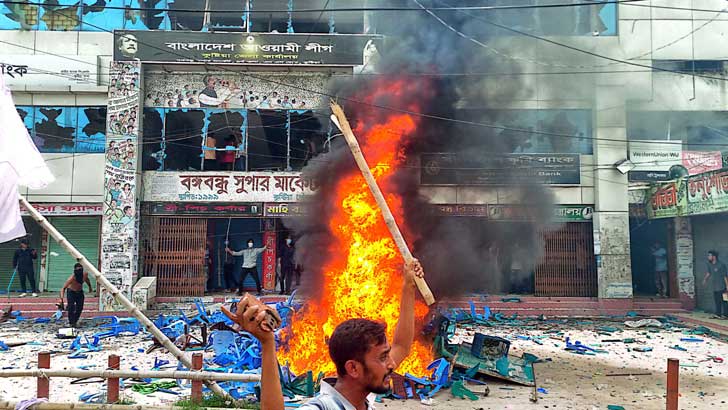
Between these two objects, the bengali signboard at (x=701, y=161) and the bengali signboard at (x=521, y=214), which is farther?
the bengali signboard at (x=701, y=161)

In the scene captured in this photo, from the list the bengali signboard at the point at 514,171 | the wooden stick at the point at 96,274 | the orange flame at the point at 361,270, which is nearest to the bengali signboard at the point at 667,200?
the bengali signboard at the point at 514,171

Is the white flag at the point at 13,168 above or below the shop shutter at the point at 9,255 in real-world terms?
above

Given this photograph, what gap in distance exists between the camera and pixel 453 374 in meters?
8.47

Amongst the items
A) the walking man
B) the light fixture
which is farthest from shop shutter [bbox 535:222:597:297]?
the walking man

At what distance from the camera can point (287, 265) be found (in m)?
17.8

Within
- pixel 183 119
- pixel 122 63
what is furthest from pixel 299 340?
pixel 122 63

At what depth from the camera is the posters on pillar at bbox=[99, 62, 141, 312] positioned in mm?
16406

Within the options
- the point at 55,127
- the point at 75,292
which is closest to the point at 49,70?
the point at 55,127

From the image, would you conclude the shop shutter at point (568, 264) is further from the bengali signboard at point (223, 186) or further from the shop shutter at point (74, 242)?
the shop shutter at point (74, 242)

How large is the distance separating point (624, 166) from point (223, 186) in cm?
1424

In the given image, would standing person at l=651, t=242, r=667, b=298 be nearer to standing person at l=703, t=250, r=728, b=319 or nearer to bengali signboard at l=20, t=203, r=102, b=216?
standing person at l=703, t=250, r=728, b=319

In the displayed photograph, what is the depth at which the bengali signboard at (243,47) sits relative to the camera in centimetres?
1723

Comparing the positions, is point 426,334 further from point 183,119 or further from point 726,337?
point 183,119

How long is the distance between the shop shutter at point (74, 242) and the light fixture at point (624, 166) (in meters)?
18.8
